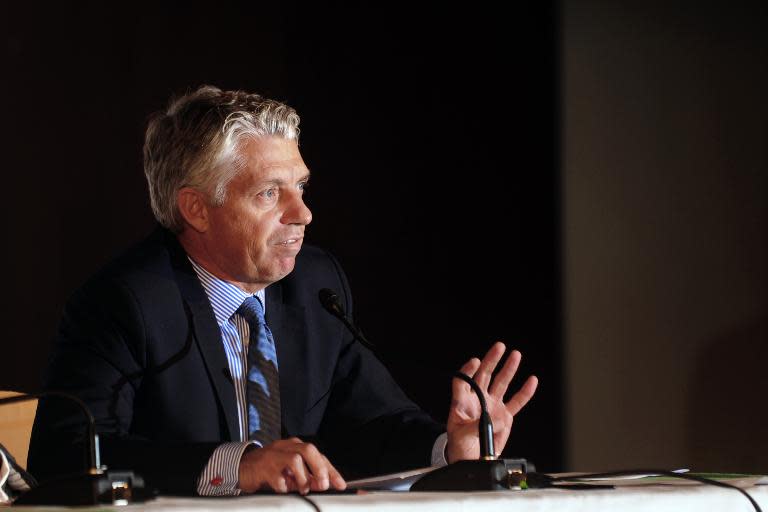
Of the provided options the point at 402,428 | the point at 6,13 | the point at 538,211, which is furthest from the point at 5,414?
the point at 538,211

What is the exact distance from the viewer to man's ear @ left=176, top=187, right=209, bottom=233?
81.1 inches

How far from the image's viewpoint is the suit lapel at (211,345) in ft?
6.30

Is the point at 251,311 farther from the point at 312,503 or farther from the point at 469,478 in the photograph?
the point at 312,503

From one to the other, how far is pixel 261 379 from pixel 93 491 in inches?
36.5

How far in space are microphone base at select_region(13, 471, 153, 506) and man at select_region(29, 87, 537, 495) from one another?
1.89 feet

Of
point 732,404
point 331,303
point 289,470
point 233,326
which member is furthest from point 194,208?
point 732,404

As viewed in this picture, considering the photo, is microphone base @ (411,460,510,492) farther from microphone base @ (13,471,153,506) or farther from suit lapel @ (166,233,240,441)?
suit lapel @ (166,233,240,441)

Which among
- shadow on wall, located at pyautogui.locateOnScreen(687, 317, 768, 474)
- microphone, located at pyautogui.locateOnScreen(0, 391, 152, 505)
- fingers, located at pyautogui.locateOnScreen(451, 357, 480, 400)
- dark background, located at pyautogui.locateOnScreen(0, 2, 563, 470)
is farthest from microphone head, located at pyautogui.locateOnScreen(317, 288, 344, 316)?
shadow on wall, located at pyautogui.locateOnScreen(687, 317, 768, 474)

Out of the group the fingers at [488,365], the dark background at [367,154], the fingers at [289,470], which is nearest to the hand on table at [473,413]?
the fingers at [488,365]

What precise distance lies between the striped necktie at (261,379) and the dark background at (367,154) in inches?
42.4

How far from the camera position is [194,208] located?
2.07 metres

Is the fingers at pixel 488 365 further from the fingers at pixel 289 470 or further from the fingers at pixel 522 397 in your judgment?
the fingers at pixel 289 470

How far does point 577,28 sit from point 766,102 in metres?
0.60

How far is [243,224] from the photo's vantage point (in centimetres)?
203
